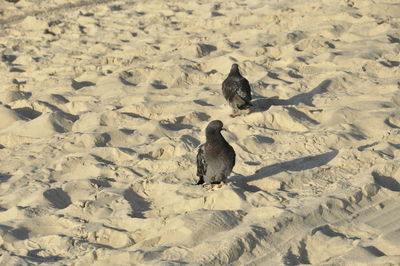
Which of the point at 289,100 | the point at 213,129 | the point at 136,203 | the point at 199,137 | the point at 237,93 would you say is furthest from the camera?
the point at 289,100

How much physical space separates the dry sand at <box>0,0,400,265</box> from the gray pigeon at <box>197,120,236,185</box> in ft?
0.50

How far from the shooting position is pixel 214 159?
6266mm

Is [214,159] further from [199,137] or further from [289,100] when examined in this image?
[289,100]

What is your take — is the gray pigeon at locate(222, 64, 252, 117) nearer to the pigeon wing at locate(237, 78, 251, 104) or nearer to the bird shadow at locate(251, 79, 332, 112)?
the pigeon wing at locate(237, 78, 251, 104)

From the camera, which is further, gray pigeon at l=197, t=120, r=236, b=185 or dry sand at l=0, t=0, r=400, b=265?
gray pigeon at l=197, t=120, r=236, b=185

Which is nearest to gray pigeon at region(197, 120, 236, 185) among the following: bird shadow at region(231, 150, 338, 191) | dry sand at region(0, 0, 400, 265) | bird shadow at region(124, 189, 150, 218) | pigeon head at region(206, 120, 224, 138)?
pigeon head at region(206, 120, 224, 138)

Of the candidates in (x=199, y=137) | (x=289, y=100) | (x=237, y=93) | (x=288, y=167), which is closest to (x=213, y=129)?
(x=288, y=167)

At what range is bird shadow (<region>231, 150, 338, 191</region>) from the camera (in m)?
6.43

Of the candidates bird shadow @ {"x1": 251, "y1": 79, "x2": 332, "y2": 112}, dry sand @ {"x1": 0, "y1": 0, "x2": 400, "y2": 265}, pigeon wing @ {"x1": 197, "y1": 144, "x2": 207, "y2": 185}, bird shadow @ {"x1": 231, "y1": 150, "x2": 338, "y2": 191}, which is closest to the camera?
dry sand @ {"x1": 0, "y1": 0, "x2": 400, "y2": 265}

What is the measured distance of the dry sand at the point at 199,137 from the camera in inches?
211

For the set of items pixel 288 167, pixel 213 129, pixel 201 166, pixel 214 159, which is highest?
pixel 213 129

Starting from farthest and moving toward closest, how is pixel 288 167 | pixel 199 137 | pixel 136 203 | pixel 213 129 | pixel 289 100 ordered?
pixel 289 100 → pixel 199 137 → pixel 288 167 → pixel 213 129 → pixel 136 203

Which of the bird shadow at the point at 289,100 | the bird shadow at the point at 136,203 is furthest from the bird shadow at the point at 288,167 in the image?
the bird shadow at the point at 289,100

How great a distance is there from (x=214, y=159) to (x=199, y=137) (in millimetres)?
1321
